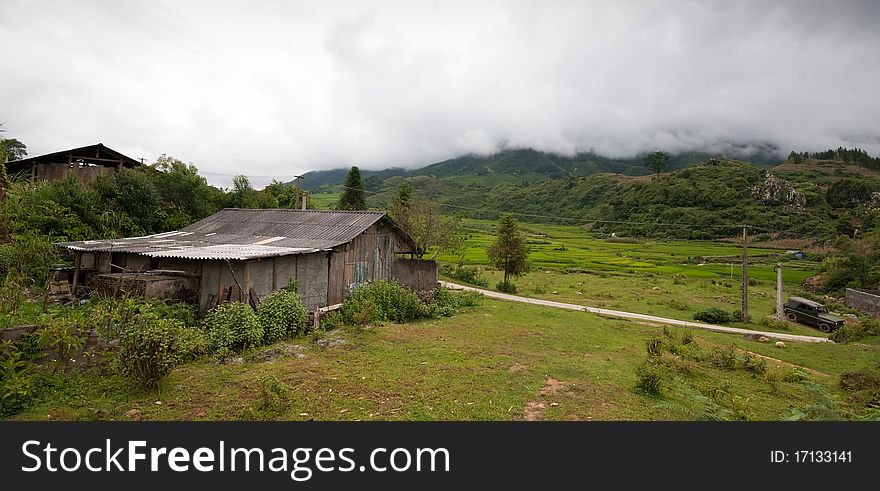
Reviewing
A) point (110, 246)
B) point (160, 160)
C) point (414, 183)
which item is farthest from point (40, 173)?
point (414, 183)

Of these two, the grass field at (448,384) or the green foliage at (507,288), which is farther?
the green foliage at (507,288)

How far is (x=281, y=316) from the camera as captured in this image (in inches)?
473

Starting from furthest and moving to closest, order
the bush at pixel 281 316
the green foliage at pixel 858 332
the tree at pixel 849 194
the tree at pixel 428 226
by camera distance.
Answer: the tree at pixel 849 194, the tree at pixel 428 226, the green foliage at pixel 858 332, the bush at pixel 281 316

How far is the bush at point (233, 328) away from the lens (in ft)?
33.6

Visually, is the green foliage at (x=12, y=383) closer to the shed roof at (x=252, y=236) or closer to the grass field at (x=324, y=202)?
the shed roof at (x=252, y=236)

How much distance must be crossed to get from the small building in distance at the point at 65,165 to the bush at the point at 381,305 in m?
17.3

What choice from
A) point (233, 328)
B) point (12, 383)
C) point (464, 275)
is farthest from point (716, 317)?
point (12, 383)

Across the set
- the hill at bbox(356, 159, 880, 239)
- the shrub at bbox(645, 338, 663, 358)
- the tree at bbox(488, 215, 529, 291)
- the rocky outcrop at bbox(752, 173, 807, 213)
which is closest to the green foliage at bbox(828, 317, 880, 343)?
the shrub at bbox(645, 338, 663, 358)

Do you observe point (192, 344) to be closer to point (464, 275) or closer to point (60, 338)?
point (60, 338)

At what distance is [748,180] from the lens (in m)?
75.5

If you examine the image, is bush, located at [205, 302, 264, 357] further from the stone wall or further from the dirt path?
the stone wall

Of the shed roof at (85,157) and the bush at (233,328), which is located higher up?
the shed roof at (85,157)

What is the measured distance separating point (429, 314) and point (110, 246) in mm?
11125

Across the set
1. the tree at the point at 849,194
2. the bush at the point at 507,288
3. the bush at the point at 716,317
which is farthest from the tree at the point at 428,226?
the tree at the point at 849,194
